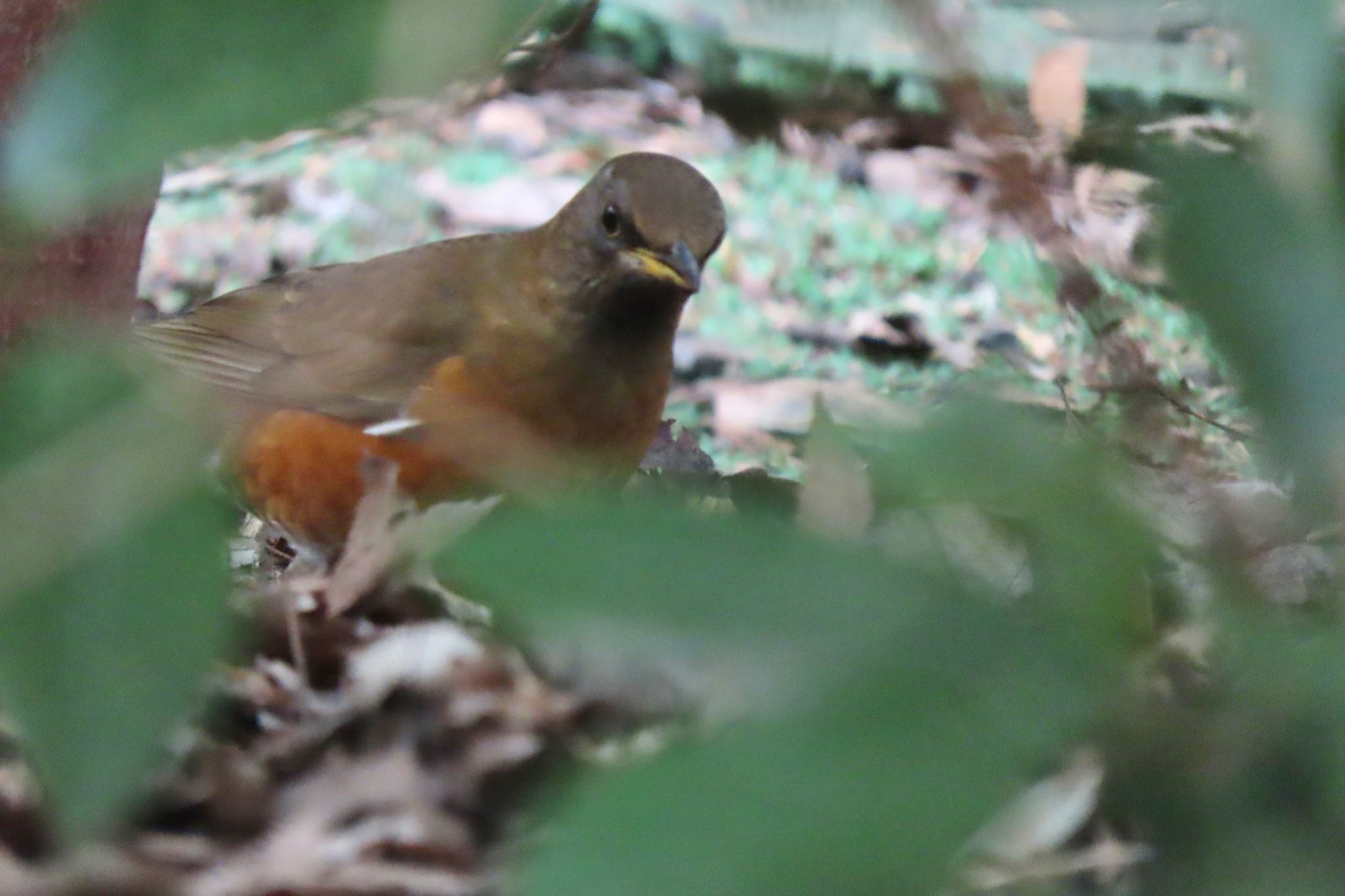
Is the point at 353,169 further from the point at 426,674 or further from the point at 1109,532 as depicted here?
the point at 426,674

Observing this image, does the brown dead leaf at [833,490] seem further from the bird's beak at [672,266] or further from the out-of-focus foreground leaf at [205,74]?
the bird's beak at [672,266]

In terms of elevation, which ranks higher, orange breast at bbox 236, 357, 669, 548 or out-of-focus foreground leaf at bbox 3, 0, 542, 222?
out-of-focus foreground leaf at bbox 3, 0, 542, 222

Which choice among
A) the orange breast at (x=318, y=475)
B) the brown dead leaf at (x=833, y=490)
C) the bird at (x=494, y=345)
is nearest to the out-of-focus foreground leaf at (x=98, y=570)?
the brown dead leaf at (x=833, y=490)

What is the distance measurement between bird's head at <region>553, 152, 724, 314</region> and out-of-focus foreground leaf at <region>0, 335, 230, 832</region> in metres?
2.12

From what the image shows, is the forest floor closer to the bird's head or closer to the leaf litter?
the leaf litter

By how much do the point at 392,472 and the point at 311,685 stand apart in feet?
1.26

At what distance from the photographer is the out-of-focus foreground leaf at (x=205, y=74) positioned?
Result: 0.44 meters

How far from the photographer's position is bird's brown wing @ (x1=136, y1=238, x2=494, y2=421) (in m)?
2.36

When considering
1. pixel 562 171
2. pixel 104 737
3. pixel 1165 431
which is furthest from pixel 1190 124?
pixel 562 171

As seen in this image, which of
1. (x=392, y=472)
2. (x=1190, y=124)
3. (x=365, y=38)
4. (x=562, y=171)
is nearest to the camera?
(x=365, y=38)

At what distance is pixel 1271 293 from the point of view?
1.91 ft

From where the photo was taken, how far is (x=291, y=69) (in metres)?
0.46

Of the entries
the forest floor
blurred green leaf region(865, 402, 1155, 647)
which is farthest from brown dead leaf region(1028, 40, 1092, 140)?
the forest floor

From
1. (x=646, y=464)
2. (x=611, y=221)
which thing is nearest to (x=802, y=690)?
(x=611, y=221)
